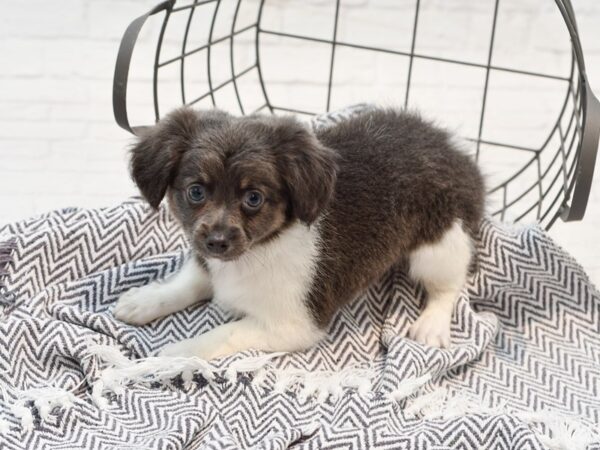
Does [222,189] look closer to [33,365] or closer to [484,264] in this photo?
[33,365]

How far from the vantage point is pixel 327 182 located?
1859 millimetres

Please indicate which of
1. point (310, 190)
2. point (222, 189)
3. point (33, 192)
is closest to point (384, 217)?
point (310, 190)

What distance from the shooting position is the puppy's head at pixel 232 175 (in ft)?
5.97

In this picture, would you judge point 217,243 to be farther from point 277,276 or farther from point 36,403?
point 36,403

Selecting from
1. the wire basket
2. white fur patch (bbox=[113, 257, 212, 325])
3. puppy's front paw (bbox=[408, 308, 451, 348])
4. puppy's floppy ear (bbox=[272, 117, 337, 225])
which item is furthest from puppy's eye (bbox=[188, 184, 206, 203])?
the wire basket

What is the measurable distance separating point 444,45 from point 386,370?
1.79 m

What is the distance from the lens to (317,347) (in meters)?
2.12

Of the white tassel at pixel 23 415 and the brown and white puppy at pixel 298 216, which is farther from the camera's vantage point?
the brown and white puppy at pixel 298 216

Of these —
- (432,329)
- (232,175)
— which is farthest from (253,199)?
(432,329)

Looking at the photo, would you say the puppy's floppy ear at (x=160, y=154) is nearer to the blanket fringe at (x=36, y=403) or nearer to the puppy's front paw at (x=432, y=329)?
the blanket fringe at (x=36, y=403)

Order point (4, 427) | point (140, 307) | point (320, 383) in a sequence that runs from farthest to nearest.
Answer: point (140, 307) → point (320, 383) → point (4, 427)

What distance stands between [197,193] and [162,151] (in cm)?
12

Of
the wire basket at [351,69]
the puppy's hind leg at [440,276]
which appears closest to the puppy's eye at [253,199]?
the puppy's hind leg at [440,276]

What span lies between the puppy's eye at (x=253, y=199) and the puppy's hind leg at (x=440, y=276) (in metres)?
0.52
